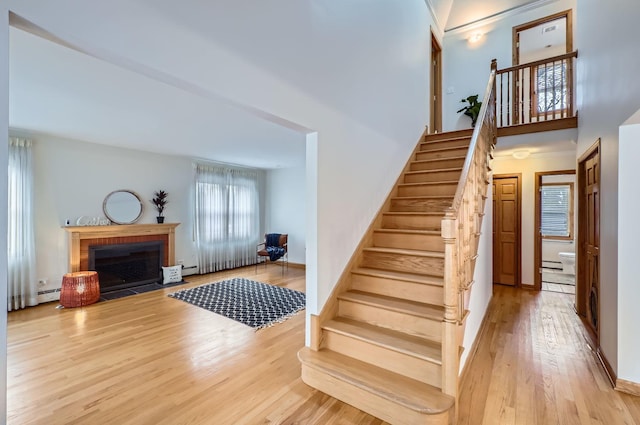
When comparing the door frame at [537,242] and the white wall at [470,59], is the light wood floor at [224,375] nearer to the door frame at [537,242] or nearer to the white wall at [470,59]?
the door frame at [537,242]

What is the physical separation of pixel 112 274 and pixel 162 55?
4.82 meters

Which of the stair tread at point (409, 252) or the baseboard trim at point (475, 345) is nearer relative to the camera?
the baseboard trim at point (475, 345)

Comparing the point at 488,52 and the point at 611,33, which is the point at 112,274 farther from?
the point at 488,52

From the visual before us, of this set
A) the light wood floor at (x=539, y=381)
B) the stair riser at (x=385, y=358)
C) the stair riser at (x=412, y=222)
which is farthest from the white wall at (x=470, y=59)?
the stair riser at (x=385, y=358)

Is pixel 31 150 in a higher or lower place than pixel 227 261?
higher

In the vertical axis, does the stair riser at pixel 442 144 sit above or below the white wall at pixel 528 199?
above

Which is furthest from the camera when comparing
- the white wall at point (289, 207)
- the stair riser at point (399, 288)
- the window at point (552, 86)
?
the white wall at point (289, 207)

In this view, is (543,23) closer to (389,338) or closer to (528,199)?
(528,199)

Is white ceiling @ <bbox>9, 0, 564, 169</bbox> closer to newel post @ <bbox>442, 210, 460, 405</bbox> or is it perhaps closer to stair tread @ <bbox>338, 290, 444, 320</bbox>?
newel post @ <bbox>442, 210, 460, 405</bbox>

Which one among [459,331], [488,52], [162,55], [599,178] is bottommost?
[459,331]

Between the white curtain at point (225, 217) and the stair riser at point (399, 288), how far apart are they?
4.38m

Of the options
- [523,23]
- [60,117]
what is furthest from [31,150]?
[523,23]

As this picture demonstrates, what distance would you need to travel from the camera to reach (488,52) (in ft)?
17.6

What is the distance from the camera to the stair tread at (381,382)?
1.72m
